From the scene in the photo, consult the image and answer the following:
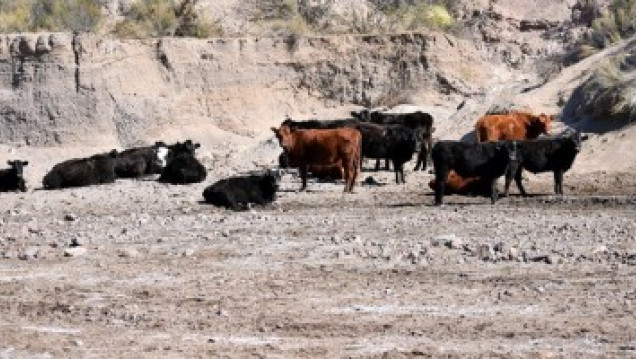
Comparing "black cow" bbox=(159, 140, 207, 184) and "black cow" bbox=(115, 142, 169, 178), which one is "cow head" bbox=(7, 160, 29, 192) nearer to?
"black cow" bbox=(115, 142, 169, 178)

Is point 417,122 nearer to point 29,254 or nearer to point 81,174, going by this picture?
point 81,174

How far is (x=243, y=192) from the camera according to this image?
2200 centimetres

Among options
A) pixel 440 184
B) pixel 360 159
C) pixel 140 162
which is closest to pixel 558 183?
pixel 440 184

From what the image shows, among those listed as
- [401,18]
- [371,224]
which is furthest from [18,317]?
[401,18]

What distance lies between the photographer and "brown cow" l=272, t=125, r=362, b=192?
24.6 metres

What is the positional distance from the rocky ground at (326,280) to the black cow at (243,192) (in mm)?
305

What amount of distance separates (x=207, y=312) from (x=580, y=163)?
50.2ft

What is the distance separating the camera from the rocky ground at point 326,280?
1166 cm

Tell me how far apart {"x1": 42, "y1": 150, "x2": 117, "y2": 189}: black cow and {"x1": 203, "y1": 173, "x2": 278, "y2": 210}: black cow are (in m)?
5.03

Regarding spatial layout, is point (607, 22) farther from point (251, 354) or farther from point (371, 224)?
point (251, 354)

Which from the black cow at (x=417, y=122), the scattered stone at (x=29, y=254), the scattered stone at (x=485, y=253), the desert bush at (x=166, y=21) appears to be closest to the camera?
the scattered stone at (x=485, y=253)

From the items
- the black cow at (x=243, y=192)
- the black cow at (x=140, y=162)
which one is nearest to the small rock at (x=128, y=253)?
the black cow at (x=243, y=192)

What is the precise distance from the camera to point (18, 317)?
13062 mm

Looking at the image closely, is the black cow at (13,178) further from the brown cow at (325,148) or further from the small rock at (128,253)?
the small rock at (128,253)
